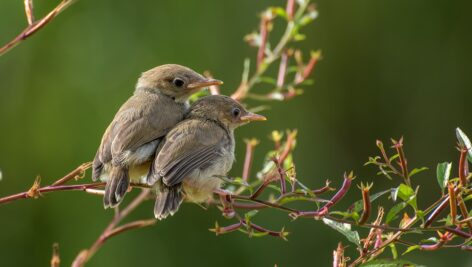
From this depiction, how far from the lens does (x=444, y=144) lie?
348 inches

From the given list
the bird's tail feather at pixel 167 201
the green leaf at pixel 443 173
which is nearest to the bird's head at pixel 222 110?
the bird's tail feather at pixel 167 201

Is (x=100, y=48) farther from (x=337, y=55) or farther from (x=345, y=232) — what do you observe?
(x=345, y=232)

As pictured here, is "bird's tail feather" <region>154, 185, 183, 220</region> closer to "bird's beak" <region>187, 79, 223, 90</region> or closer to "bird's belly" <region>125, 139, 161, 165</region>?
"bird's belly" <region>125, 139, 161, 165</region>

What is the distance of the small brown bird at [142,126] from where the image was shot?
4227mm

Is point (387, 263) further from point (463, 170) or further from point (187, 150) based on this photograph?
point (187, 150)

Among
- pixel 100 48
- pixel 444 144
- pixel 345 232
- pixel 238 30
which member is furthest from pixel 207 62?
pixel 345 232

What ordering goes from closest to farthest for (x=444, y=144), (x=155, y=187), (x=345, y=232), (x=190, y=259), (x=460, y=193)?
(x=460, y=193) < (x=345, y=232) < (x=155, y=187) < (x=190, y=259) < (x=444, y=144)

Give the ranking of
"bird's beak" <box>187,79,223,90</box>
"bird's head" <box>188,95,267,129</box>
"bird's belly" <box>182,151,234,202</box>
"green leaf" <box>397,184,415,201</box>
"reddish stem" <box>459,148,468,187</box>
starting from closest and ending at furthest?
"reddish stem" <box>459,148,468,187</box> < "green leaf" <box>397,184,415,201</box> < "bird's belly" <box>182,151,234,202</box> < "bird's beak" <box>187,79,223,90</box> < "bird's head" <box>188,95,267,129</box>

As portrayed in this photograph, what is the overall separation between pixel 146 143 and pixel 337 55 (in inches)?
196

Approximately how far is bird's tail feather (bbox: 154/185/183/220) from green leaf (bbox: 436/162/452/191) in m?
1.34

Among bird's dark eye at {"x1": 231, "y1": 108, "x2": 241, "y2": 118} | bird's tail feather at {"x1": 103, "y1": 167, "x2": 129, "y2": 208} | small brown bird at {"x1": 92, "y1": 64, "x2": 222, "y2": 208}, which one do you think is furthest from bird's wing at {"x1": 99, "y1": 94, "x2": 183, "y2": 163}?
bird's dark eye at {"x1": 231, "y1": 108, "x2": 241, "y2": 118}

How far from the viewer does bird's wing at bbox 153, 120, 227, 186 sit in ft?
13.7

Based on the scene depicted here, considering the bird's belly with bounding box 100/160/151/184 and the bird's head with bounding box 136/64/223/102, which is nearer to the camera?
the bird's belly with bounding box 100/160/151/184

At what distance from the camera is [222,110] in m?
5.13
